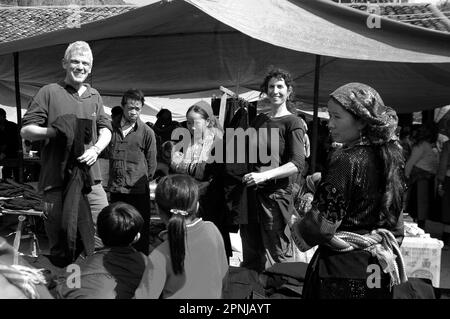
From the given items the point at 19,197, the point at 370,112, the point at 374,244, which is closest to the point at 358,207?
the point at 374,244

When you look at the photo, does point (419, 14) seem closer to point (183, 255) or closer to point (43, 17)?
point (183, 255)

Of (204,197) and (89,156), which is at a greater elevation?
(89,156)

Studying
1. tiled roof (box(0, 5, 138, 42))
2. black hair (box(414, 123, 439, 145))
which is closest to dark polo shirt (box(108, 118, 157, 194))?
tiled roof (box(0, 5, 138, 42))

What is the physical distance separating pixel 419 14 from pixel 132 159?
2.62 m

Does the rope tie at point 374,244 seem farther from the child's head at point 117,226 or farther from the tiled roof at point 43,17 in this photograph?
the tiled roof at point 43,17

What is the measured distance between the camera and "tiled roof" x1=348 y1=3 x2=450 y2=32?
475 centimetres

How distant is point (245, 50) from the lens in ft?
22.9

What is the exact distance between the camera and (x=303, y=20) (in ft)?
13.3

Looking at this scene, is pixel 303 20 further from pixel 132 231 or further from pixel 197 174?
pixel 132 231

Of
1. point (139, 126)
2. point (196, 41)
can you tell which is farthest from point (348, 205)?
point (196, 41)

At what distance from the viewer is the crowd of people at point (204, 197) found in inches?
94.6

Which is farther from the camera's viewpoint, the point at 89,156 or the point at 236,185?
the point at 236,185

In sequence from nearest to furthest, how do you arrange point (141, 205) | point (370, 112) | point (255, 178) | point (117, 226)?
point (370, 112), point (117, 226), point (255, 178), point (141, 205)

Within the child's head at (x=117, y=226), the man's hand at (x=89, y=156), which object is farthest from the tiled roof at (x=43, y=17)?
the child's head at (x=117, y=226)
